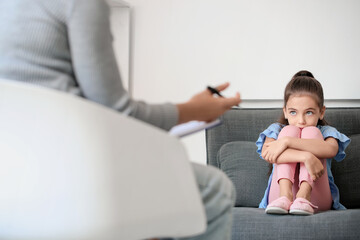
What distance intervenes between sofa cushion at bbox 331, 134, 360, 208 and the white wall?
70cm

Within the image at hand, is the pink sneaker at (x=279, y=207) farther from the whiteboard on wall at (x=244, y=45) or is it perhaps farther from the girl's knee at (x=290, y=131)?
the whiteboard on wall at (x=244, y=45)

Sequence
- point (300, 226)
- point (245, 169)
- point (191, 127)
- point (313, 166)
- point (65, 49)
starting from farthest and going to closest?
point (245, 169) < point (313, 166) < point (300, 226) < point (191, 127) < point (65, 49)

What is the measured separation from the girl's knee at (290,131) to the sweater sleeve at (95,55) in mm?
1342

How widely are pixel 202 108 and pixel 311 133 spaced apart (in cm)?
124

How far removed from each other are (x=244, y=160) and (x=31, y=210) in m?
1.69

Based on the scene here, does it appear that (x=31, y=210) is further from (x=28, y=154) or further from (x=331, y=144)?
(x=331, y=144)

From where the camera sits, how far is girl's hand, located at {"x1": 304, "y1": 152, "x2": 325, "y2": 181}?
7.06 ft

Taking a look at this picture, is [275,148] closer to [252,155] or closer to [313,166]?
[313,166]

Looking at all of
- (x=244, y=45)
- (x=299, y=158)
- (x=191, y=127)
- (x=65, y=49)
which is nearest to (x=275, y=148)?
(x=299, y=158)

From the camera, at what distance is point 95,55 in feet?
3.44

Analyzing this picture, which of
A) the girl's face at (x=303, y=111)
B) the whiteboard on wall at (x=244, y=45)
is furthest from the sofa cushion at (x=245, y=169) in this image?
the whiteboard on wall at (x=244, y=45)

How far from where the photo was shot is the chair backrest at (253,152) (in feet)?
8.16

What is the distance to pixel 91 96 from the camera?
3.53ft

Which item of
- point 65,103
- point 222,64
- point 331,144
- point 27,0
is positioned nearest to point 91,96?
point 65,103
